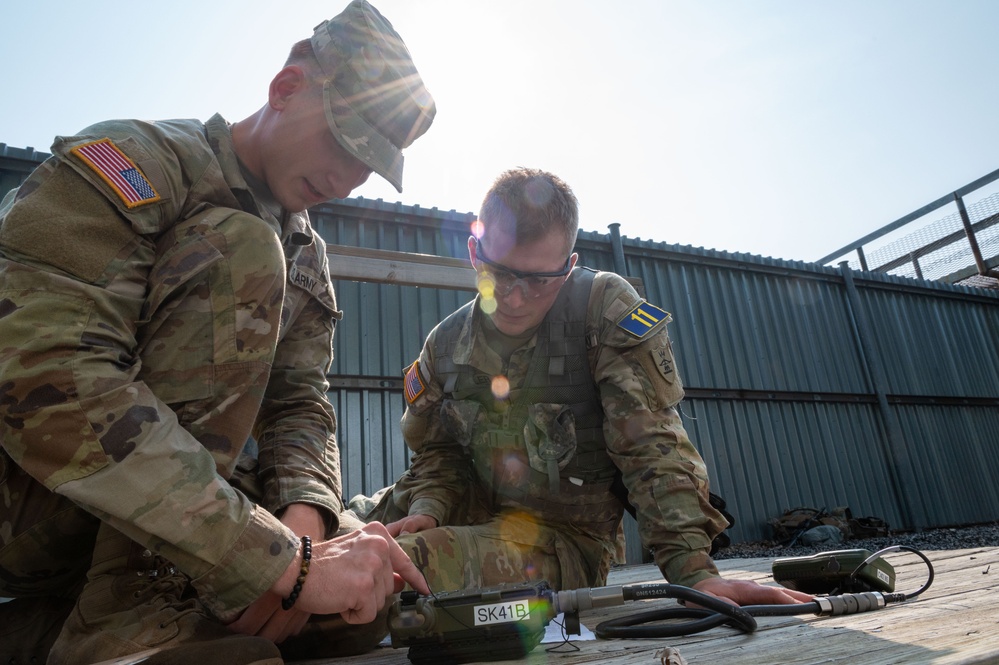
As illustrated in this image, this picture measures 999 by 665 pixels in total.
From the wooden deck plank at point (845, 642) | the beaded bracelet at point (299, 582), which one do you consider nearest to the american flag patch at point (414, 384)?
the wooden deck plank at point (845, 642)

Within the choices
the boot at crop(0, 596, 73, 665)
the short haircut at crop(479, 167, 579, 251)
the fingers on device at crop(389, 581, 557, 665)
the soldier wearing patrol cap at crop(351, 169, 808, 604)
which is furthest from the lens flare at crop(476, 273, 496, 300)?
the boot at crop(0, 596, 73, 665)

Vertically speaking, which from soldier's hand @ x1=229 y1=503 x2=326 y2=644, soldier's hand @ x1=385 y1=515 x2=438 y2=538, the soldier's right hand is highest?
soldier's hand @ x1=385 y1=515 x2=438 y2=538

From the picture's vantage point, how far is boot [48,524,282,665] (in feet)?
3.39

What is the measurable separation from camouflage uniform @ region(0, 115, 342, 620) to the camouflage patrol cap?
12.0 inches

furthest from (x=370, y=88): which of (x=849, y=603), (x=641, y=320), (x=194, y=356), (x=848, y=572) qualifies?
(x=848, y=572)

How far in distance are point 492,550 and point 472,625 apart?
0.85 meters

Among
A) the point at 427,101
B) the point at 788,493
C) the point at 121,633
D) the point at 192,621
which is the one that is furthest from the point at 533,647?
the point at 788,493

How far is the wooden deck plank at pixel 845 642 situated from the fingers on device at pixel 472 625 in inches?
1.9

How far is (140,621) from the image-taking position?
115 centimetres

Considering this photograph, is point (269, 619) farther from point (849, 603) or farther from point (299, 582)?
point (849, 603)

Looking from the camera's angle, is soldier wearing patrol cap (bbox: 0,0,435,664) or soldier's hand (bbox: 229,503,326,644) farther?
soldier's hand (bbox: 229,503,326,644)

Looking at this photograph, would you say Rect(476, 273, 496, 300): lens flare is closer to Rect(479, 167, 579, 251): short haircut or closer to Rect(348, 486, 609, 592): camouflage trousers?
Rect(479, 167, 579, 251): short haircut

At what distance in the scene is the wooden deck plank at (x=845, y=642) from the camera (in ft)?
3.22

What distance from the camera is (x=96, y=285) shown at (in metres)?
1.18
